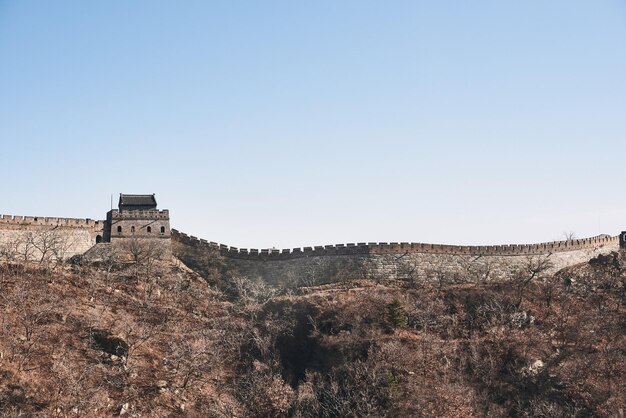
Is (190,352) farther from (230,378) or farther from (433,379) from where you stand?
(433,379)

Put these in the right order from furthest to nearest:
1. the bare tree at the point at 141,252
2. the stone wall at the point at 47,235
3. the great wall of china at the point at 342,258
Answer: the great wall of china at the point at 342,258
the bare tree at the point at 141,252
the stone wall at the point at 47,235

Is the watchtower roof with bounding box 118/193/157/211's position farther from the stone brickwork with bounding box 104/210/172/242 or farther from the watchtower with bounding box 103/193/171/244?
the stone brickwork with bounding box 104/210/172/242

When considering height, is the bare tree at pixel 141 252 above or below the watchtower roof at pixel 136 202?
below

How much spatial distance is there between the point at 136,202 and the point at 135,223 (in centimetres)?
249

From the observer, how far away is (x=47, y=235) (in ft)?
236

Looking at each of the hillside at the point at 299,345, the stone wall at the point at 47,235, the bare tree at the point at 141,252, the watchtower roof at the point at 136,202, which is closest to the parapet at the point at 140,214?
the watchtower roof at the point at 136,202

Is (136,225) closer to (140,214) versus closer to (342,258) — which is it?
(140,214)

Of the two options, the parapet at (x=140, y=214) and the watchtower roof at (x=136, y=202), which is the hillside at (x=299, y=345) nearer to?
the parapet at (x=140, y=214)

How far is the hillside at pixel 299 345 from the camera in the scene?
181 feet

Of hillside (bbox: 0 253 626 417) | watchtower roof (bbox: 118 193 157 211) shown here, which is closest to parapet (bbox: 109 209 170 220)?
watchtower roof (bbox: 118 193 157 211)

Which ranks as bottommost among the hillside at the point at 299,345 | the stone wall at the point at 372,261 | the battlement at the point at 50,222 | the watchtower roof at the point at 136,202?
the hillside at the point at 299,345

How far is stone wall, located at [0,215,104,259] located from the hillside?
3010mm

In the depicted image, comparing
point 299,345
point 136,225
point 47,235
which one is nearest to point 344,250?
point 299,345

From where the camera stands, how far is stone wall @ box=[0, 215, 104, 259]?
2781 inches
